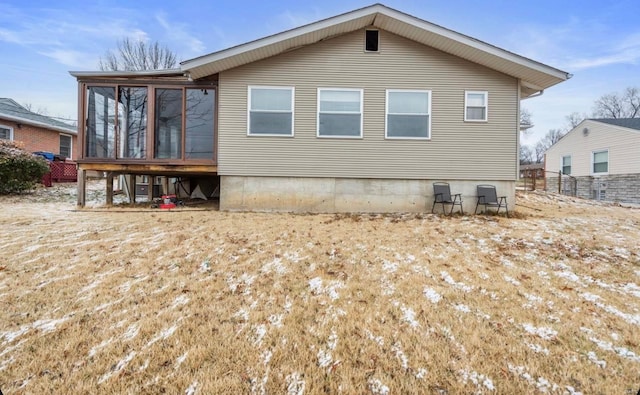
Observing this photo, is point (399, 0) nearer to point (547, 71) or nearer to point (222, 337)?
point (547, 71)

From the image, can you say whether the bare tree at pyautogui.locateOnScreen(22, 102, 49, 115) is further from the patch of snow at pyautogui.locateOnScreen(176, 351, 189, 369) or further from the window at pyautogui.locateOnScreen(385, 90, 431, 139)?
the patch of snow at pyautogui.locateOnScreen(176, 351, 189, 369)

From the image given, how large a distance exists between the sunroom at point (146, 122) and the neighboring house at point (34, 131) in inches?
297

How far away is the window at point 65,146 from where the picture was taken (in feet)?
61.5

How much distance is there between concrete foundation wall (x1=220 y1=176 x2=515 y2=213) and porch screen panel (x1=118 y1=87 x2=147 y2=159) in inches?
92.3

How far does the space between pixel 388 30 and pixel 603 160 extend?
16.3 metres

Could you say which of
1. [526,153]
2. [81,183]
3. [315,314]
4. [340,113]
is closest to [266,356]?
[315,314]

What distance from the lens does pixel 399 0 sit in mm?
10375

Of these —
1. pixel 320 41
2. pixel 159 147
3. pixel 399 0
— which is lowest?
pixel 159 147

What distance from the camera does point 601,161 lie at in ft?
57.1

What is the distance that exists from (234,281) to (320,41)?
6786 millimetres

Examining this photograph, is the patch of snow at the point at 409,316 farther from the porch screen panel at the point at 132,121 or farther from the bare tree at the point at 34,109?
the bare tree at the point at 34,109

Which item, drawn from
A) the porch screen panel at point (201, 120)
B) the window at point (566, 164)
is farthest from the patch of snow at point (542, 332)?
the window at point (566, 164)

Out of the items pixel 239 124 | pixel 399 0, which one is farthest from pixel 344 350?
pixel 399 0

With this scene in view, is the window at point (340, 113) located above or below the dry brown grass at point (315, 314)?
above
